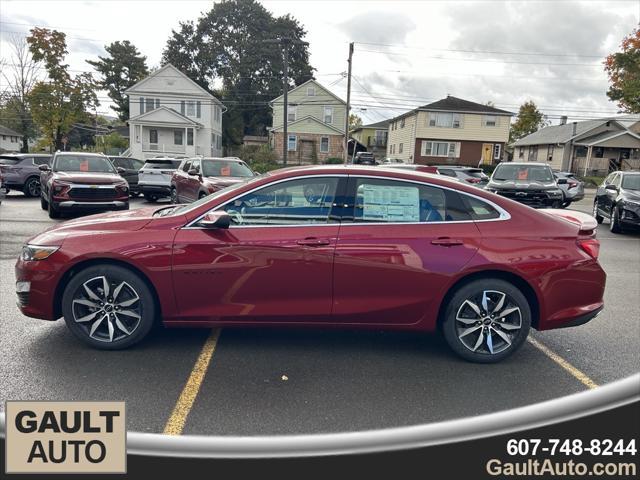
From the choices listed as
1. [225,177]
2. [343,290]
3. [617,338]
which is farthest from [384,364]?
[225,177]

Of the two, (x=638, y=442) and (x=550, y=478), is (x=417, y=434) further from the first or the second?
(x=638, y=442)

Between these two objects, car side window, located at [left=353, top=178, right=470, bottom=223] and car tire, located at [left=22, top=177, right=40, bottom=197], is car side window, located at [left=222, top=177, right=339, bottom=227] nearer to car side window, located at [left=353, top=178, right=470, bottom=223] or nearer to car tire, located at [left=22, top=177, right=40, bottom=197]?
car side window, located at [left=353, top=178, right=470, bottom=223]

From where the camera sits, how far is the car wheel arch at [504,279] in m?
4.01

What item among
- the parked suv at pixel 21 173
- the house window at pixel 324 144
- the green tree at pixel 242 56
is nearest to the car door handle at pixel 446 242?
the parked suv at pixel 21 173

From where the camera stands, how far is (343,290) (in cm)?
394

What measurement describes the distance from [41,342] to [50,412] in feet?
10.7

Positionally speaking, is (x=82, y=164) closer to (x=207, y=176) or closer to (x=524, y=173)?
(x=207, y=176)

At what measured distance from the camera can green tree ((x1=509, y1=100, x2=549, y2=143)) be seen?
74.6m

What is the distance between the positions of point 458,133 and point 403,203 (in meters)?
47.0

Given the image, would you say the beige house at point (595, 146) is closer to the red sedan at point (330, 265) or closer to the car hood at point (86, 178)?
the car hood at point (86, 178)

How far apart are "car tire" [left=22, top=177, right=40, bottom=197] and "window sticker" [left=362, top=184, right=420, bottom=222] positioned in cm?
1802

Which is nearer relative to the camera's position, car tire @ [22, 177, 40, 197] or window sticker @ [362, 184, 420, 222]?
window sticker @ [362, 184, 420, 222]

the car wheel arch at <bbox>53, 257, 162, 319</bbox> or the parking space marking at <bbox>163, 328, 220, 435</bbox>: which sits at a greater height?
the car wheel arch at <bbox>53, 257, 162, 319</bbox>

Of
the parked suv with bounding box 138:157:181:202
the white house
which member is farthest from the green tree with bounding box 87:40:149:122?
the parked suv with bounding box 138:157:181:202
